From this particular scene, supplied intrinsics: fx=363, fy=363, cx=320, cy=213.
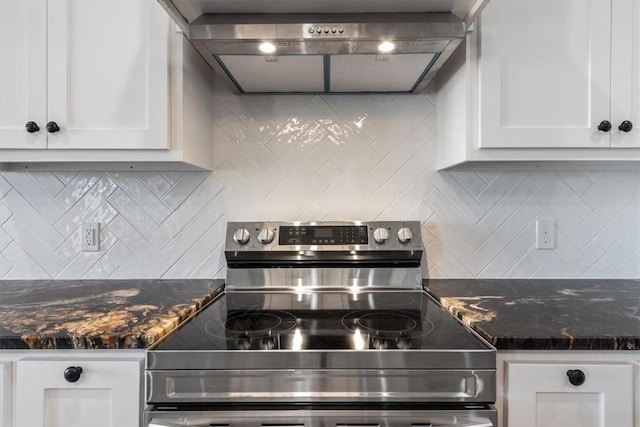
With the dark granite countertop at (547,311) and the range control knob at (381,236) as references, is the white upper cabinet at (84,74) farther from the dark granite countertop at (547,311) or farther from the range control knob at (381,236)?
the dark granite countertop at (547,311)

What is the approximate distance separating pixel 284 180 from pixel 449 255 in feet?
2.56

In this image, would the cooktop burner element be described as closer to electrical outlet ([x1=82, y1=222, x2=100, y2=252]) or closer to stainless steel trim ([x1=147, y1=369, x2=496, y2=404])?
stainless steel trim ([x1=147, y1=369, x2=496, y2=404])

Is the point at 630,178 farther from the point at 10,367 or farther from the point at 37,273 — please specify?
the point at 37,273

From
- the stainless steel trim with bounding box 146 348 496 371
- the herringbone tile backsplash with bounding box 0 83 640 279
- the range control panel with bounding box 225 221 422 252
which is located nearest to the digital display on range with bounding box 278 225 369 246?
the range control panel with bounding box 225 221 422 252

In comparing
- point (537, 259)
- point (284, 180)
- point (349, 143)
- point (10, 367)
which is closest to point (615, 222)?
point (537, 259)

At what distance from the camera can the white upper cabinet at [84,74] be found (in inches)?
47.3

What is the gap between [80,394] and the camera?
901mm

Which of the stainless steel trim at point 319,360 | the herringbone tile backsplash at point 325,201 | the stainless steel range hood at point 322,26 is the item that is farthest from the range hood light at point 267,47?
the stainless steel trim at point 319,360

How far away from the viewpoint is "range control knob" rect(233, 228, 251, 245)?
145cm

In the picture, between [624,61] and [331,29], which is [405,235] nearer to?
[331,29]

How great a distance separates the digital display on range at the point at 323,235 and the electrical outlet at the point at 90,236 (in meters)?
0.79

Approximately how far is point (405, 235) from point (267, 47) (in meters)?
0.85

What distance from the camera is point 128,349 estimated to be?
2.97 ft

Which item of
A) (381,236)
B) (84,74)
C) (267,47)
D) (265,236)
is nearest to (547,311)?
(381,236)
